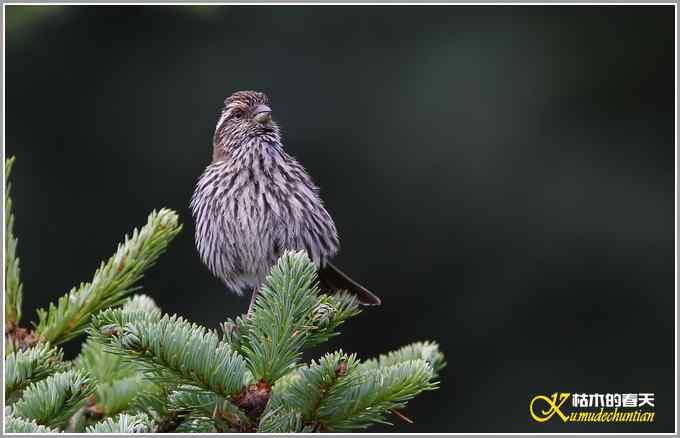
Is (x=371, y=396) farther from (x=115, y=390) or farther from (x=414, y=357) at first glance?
(x=115, y=390)

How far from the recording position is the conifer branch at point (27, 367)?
2637 millimetres

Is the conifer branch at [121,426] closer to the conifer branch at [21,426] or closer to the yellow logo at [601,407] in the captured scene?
the conifer branch at [21,426]

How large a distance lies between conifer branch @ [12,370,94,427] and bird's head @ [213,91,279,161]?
2.05 metres

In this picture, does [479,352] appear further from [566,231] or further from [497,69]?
[497,69]

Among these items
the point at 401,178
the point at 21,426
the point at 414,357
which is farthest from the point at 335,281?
the point at 401,178

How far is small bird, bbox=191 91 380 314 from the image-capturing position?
13.9ft

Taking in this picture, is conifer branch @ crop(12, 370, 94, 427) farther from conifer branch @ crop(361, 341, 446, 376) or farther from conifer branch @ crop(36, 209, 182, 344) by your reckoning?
conifer branch @ crop(361, 341, 446, 376)

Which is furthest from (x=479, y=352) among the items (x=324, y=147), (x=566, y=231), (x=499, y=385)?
(x=324, y=147)

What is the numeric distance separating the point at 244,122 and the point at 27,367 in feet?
6.96

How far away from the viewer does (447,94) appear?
912cm

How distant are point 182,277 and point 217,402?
638cm

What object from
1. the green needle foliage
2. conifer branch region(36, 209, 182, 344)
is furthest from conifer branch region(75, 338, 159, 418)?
conifer branch region(36, 209, 182, 344)

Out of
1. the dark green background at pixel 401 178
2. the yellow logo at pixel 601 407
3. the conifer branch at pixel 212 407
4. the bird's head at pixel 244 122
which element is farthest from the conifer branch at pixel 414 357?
the dark green background at pixel 401 178

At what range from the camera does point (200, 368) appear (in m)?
2.57
